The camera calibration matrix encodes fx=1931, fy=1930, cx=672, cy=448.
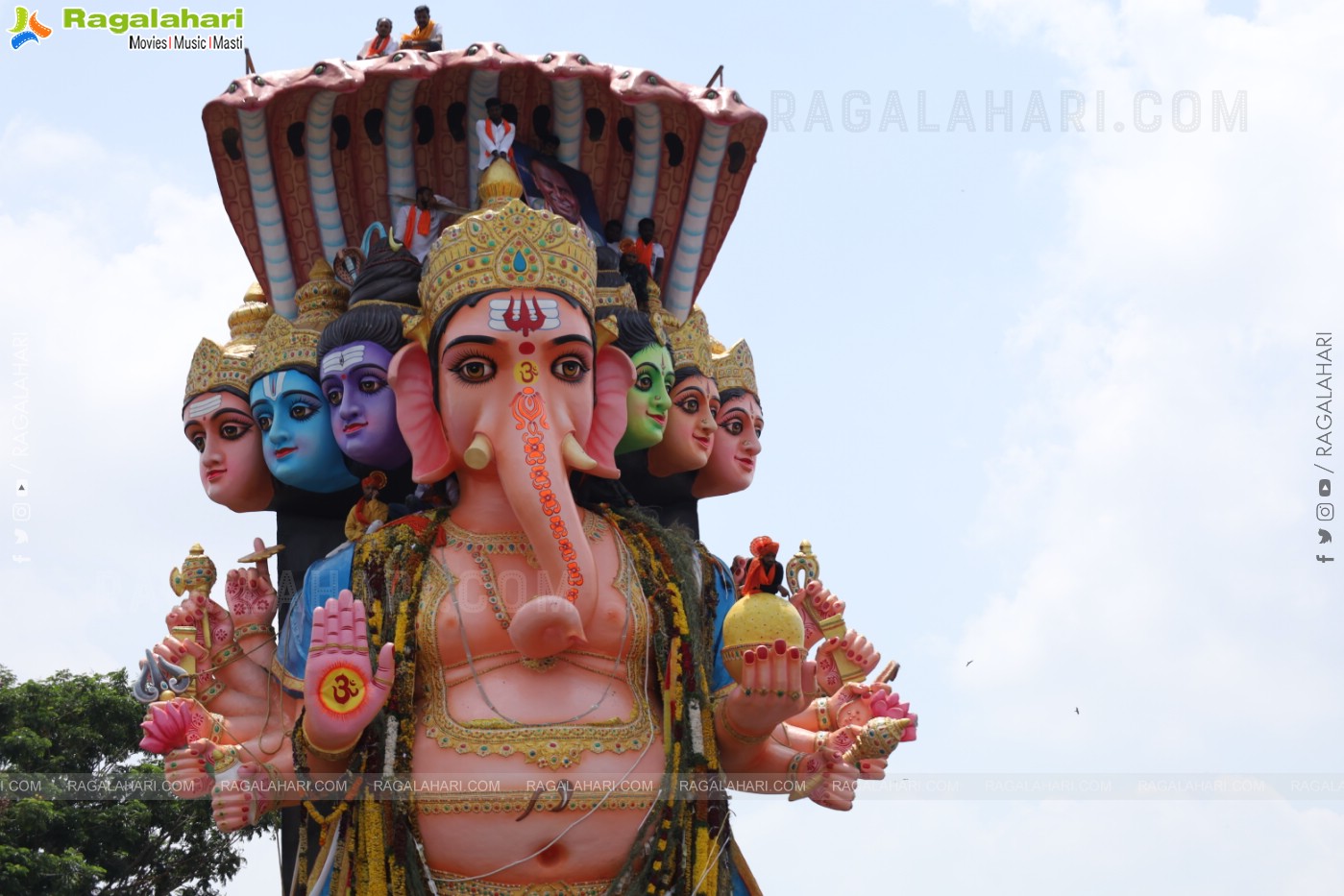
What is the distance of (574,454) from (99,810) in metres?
8.03

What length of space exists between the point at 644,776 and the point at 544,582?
851 mm

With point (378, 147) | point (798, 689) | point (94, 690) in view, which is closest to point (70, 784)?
point (94, 690)

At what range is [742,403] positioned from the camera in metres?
9.10

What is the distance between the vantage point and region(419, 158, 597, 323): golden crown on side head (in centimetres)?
777

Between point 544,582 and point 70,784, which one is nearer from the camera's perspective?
point 544,582

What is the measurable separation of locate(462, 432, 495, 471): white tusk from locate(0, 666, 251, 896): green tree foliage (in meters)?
7.22

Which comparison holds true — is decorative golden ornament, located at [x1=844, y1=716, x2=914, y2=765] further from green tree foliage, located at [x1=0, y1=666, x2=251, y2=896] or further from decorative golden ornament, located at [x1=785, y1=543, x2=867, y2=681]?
green tree foliage, located at [x1=0, y1=666, x2=251, y2=896]

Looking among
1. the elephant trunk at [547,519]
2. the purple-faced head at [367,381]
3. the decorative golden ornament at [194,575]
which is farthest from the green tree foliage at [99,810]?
the elephant trunk at [547,519]

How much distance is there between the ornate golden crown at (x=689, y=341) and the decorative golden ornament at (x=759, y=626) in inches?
66.7

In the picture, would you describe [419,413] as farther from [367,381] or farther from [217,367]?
[217,367]

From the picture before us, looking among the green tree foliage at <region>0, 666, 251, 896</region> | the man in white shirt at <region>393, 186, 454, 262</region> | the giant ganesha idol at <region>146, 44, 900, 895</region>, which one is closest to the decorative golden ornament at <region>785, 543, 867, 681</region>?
the giant ganesha idol at <region>146, 44, 900, 895</region>

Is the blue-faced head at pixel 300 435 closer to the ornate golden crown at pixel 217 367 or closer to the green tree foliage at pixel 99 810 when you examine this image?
the ornate golden crown at pixel 217 367

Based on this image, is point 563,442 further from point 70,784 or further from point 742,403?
point 70,784

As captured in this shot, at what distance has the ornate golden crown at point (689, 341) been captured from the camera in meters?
8.78
